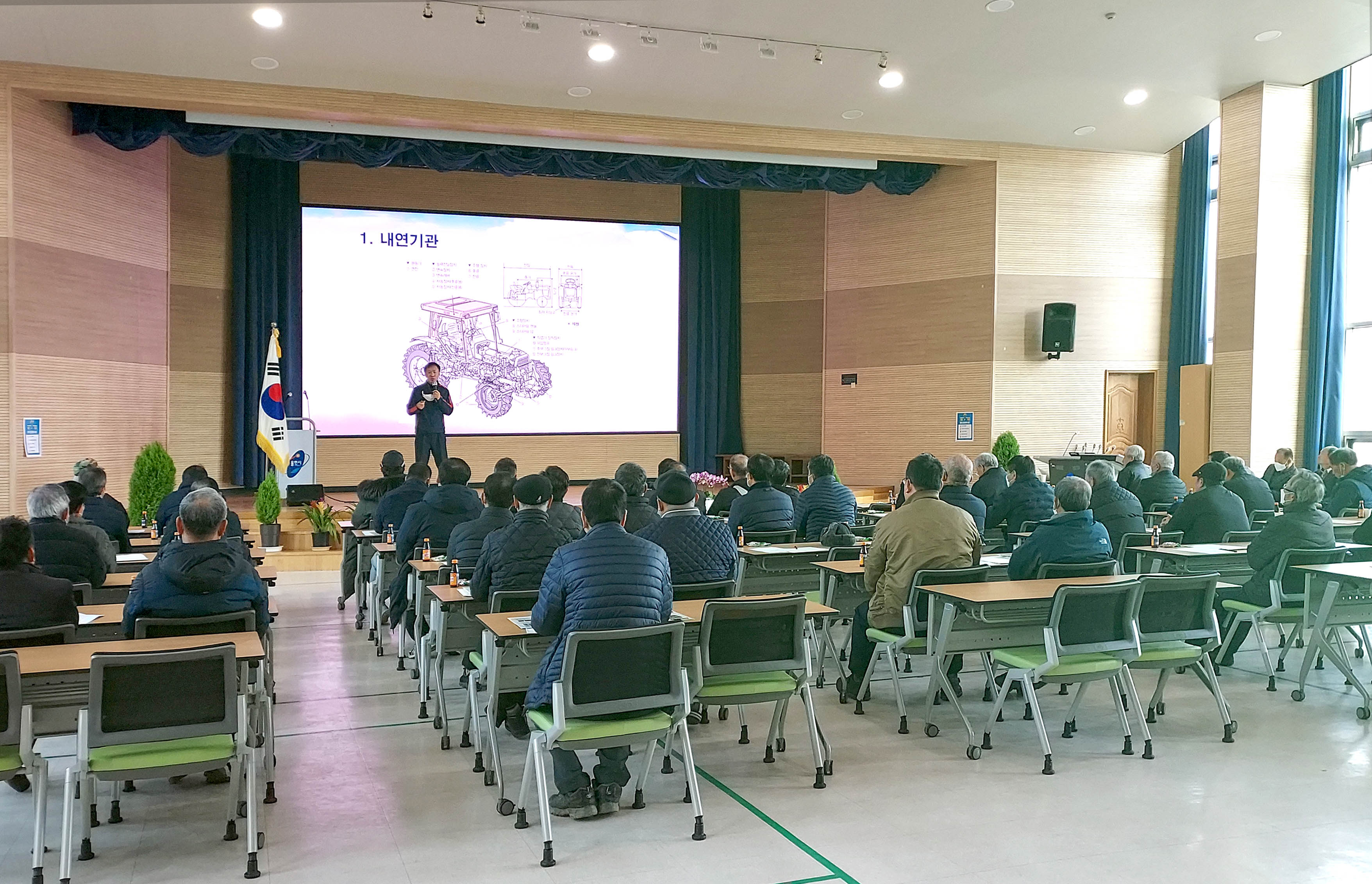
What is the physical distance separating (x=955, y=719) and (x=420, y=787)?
2.84 metres

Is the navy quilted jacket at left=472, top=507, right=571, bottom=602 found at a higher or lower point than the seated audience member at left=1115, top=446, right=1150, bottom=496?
lower

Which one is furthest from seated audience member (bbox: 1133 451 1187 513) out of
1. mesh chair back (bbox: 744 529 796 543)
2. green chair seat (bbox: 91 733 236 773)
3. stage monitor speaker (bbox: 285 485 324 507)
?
stage monitor speaker (bbox: 285 485 324 507)

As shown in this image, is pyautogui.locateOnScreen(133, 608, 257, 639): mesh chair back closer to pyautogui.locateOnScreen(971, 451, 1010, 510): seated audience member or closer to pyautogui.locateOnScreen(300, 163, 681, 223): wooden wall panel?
pyautogui.locateOnScreen(971, 451, 1010, 510): seated audience member

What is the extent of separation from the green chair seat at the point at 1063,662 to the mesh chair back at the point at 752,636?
1.19 m

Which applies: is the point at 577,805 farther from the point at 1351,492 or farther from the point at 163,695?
the point at 1351,492

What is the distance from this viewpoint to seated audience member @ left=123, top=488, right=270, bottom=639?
415 centimetres

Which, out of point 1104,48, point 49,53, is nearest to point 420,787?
point 49,53

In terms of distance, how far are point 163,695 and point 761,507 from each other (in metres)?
4.57

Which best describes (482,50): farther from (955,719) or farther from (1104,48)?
(955,719)

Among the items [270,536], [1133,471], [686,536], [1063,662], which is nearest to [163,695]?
[686,536]

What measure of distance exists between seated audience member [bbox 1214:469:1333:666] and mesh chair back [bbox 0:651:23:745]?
615 centimetres

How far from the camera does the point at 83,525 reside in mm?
5715

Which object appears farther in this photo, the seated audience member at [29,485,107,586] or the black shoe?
the seated audience member at [29,485,107,586]

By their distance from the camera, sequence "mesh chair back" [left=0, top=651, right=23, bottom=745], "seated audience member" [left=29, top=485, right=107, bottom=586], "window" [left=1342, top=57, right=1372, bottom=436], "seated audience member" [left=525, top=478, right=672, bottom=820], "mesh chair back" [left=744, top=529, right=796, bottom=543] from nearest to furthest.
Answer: "mesh chair back" [left=0, top=651, right=23, bottom=745]
"seated audience member" [left=525, top=478, right=672, bottom=820]
"seated audience member" [left=29, top=485, right=107, bottom=586]
"mesh chair back" [left=744, top=529, right=796, bottom=543]
"window" [left=1342, top=57, right=1372, bottom=436]
